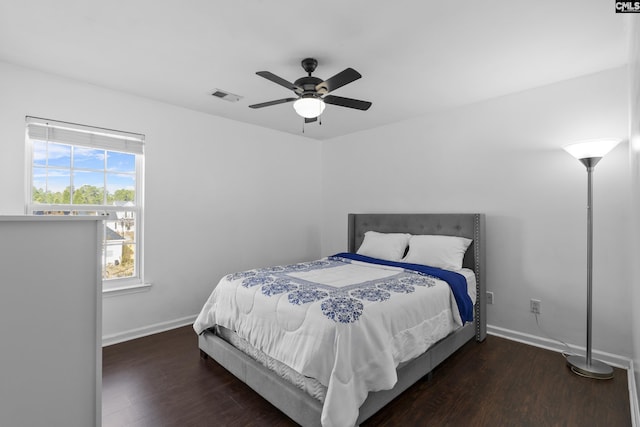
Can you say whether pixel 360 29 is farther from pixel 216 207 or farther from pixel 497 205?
pixel 216 207

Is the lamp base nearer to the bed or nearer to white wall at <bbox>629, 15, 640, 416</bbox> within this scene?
white wall at <bbox>629, 15, 640, 416</bbox>

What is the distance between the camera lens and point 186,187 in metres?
3.65


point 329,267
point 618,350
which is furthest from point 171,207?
point 618,350

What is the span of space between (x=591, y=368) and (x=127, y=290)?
418 cm

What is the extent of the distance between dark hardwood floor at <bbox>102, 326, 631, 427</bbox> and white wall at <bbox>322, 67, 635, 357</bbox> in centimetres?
51

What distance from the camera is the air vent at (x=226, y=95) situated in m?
3.17

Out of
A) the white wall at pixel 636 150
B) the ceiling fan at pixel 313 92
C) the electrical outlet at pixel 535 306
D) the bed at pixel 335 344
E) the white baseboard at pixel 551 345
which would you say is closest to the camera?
the white wall at pixel 636 150

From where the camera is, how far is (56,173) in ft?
9.59

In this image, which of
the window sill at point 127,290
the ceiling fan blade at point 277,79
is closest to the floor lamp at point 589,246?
the ceiling fan blade at point 277,79

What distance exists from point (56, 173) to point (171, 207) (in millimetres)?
1037

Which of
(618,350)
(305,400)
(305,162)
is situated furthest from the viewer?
(305,162)

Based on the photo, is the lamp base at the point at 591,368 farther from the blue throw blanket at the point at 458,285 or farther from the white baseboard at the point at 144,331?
the white baseboard at the point at 144,331

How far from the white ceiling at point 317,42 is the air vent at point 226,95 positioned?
0.10 metres

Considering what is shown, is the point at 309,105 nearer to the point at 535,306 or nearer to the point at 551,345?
the point at 535,306
